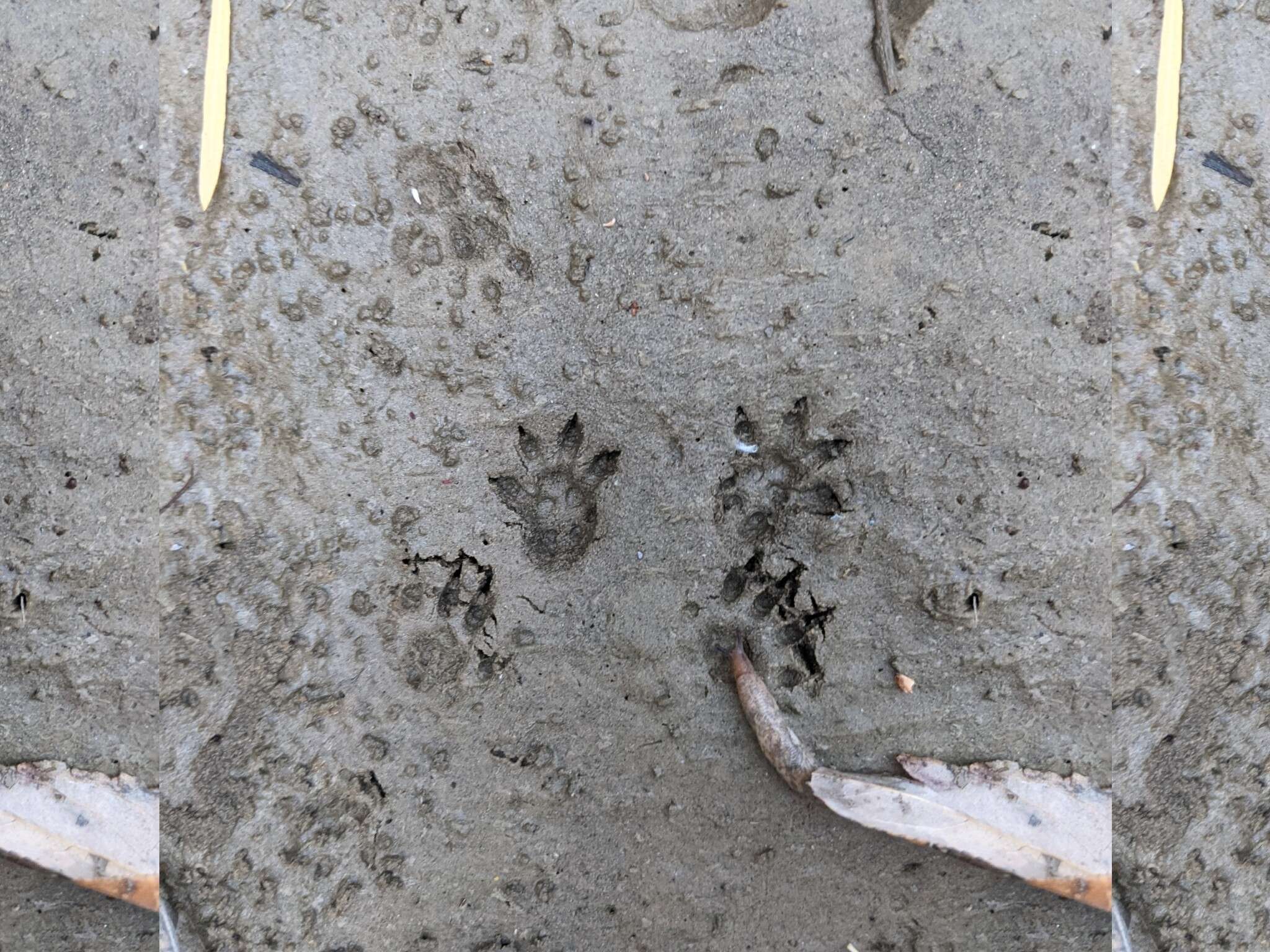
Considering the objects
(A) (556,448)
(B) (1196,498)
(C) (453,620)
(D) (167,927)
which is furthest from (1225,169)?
(D) (167,927)

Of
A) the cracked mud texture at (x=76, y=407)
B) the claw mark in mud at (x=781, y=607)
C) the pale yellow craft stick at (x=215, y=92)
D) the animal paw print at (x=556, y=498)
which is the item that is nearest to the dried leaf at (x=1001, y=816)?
the claw mark in mud at (x=781, y=607)

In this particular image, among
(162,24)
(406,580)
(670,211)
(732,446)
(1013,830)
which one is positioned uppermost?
(162,24)

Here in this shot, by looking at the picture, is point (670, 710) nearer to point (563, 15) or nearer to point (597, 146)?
point (597, 146)

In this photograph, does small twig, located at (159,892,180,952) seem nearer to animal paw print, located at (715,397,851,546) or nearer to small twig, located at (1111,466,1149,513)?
animal paw print, located at (715,397,851,546)

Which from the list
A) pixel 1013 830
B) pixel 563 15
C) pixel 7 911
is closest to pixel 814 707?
pixel 1013 830

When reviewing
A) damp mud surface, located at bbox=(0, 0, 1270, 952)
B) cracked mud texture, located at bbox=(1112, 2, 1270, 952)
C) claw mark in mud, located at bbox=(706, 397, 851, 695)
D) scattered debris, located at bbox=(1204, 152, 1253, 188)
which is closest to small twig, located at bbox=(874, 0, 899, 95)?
damp mud surface, located at bbox=(0, 0, 1270, 952)

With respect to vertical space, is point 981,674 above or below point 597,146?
below

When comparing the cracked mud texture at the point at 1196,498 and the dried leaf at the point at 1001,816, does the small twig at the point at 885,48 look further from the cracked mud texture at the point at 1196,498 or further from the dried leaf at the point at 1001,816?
the dried leaf at the point at 1001,816
